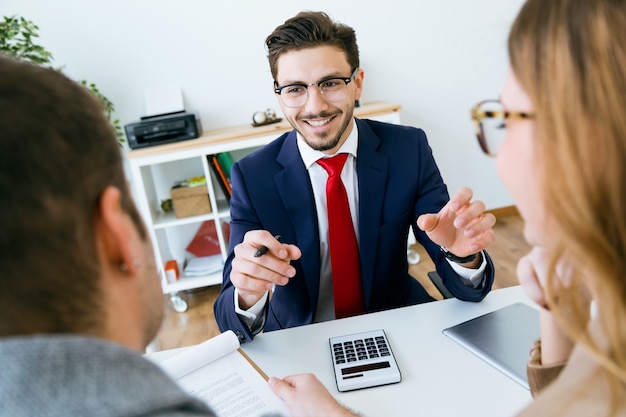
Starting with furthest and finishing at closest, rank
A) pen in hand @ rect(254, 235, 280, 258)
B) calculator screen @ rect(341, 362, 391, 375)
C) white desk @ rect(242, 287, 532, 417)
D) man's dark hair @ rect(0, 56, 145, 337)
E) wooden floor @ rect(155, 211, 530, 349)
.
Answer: wooden floor @ rect(155, 211, 530, 349) → pen in hand @ rect(254, 235, 280, 258) → calculator screen @ rect(341, 362, 391, 375) → white desk @ rect(242, 287, 532, 417) → man's dark hair @ rect(0, 56, 145, 337)

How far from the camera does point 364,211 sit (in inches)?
58.0

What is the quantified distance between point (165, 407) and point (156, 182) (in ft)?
9.87

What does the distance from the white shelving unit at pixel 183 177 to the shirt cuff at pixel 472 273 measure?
176 centimetres

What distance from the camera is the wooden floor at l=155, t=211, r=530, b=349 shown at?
2.77 metres

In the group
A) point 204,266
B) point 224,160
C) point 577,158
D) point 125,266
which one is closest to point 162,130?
point 224,160

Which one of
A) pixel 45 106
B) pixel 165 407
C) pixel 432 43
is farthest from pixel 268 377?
pixel 432 43

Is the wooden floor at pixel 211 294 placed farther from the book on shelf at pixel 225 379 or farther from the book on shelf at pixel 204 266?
the book on shelf at pixel 225 379

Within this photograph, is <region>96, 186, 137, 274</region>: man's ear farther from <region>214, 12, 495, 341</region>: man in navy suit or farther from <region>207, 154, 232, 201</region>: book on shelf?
<region>207, 154, 232, 201</region>: book on shelf

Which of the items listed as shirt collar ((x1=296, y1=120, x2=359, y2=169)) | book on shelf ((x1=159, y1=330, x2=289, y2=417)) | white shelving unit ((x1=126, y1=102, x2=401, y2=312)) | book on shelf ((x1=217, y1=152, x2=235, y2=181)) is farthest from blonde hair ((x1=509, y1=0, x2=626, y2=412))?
book on shelf ((x1=217, y1=152, x2=235, y2=181))

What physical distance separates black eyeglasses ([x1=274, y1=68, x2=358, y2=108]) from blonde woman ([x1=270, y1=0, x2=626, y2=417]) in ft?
3.07

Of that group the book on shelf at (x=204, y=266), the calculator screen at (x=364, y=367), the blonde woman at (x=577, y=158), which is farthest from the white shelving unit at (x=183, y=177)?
the blonde woman at (x=577, y=158)

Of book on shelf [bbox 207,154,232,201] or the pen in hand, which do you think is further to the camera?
book on shelf [bbox 207,154,232,201]

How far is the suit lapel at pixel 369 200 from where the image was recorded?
57.4 inches

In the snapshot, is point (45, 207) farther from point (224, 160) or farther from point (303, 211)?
point (224, 160)
